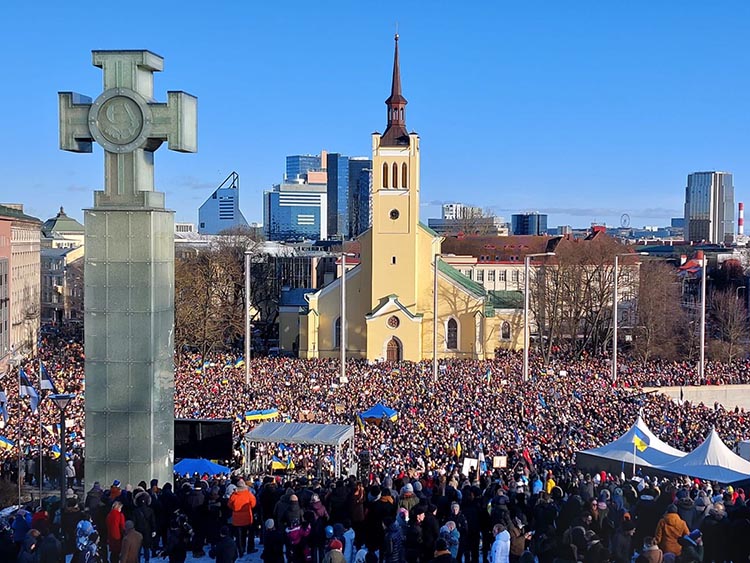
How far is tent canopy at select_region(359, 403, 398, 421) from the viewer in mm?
30891

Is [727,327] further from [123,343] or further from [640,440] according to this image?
[123,343]

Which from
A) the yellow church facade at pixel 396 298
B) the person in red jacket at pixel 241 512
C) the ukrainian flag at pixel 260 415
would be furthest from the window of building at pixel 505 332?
the person in red jacket at pixel 241 512

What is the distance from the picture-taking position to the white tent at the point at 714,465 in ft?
67.4

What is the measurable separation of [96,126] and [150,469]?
5631mm

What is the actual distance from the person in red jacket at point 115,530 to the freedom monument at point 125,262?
2663 millimetres

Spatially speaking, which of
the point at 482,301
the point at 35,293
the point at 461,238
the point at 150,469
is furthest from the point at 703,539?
the point at 461,238

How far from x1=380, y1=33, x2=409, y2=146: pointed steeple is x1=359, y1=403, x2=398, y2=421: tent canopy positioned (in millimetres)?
24555

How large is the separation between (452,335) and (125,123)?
39596 millimetres

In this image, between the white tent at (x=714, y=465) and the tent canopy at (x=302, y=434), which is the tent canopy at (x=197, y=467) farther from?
the white tent at (x=714, y=465)

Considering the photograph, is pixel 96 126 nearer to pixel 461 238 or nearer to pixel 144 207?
pixel 144 207

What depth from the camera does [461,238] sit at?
8888cm

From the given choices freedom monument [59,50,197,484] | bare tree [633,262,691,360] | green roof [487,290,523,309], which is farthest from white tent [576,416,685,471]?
green roof [487,290,523,309]

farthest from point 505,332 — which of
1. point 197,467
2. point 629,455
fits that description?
point 197,467

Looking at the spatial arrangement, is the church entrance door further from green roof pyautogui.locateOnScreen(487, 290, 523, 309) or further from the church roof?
the church roof
